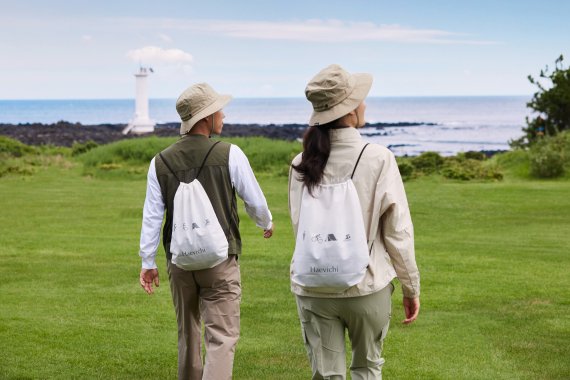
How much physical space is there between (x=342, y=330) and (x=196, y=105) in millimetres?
1857

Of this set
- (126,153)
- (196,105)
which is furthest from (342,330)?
(126,153)

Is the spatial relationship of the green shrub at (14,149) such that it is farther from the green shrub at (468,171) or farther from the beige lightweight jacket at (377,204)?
the beige lightweight jacket at (377,204)

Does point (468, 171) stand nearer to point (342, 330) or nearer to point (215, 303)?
point (215, 303)

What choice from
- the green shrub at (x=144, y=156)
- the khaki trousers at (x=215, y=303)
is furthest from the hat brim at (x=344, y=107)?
the green shrub at (x=144, y=156)

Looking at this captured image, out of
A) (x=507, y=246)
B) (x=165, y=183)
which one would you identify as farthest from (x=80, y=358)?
(x=507, y=246)

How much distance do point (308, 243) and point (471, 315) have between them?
17.1 feet

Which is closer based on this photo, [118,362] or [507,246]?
[118,362]

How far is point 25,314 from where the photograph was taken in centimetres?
951

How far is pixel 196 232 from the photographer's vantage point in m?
5.64

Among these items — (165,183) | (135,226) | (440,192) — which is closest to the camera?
(165,183)

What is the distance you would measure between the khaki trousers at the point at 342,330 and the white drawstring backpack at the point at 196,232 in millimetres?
1016

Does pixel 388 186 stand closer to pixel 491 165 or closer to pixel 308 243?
pixel 308 243

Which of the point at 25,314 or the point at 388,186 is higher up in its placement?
the point at 388,186

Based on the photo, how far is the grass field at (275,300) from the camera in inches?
300
